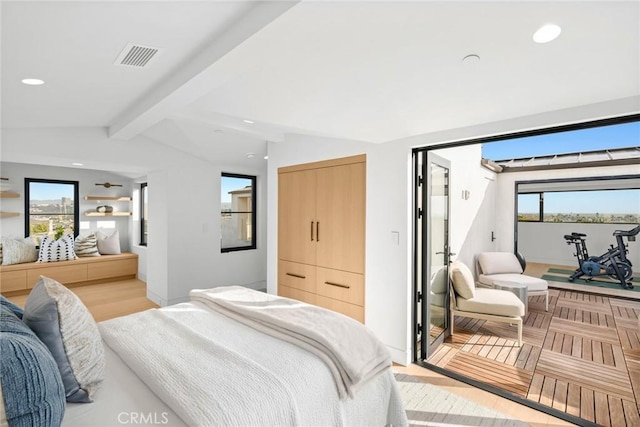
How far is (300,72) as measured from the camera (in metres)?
2.02

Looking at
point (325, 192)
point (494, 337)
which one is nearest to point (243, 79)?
point (325, 192)

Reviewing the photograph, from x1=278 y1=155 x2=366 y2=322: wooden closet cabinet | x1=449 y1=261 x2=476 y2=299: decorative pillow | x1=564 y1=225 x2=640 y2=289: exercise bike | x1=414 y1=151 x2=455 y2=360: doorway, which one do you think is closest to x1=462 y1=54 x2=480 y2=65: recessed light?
x1=414 y1=151 x2=455 y2=360: doorway

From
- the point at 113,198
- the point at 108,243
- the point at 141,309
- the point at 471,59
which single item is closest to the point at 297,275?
the point at 141,309

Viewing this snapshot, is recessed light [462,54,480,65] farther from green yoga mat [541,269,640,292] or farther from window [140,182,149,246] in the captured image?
window [140,182,149,246]

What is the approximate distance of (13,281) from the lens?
4879mm

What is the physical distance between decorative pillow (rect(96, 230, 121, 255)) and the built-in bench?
0.60 ft

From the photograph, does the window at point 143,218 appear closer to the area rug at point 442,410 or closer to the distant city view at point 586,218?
the area rug at point 442,410

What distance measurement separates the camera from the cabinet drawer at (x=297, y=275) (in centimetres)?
381

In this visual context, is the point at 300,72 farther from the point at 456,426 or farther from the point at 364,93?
the point at 456,426

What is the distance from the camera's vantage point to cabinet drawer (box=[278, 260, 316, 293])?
3.81 m

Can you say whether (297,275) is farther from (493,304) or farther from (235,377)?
(235,377)

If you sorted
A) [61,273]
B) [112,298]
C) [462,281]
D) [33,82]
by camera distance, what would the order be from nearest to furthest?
[33,82]
[462,281]
[112,298]
[61,273]

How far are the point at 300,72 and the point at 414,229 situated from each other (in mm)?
1777

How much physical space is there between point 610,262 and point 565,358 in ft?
12.5
